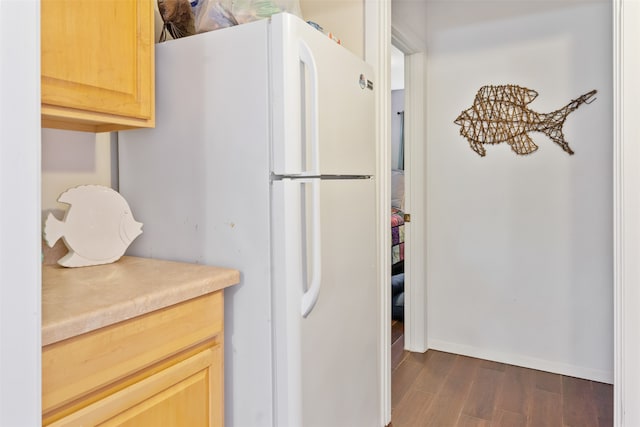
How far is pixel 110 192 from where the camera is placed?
143 cm

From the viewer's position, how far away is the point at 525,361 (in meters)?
2.79

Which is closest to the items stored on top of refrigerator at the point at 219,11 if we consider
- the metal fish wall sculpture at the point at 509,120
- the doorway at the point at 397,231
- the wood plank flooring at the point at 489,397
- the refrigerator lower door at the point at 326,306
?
the refrigerator lower door at the point at 326,306

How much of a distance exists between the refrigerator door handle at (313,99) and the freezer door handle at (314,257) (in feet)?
0.19

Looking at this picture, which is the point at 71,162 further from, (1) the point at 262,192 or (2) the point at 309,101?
(2) the point at 309,101

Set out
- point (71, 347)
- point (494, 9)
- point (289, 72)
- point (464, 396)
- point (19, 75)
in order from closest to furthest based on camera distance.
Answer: point (19, 75) → point (71, 347) → point (289, 72) → point (464, 396) → point (494, 9)

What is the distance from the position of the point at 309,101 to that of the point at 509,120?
1918 mm

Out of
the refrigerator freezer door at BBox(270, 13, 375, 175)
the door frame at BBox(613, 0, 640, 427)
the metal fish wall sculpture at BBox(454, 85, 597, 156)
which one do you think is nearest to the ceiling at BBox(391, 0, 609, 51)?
the metal fish wall sculpture at BBox(454, 85, 597, 156)

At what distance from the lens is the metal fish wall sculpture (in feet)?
8.67

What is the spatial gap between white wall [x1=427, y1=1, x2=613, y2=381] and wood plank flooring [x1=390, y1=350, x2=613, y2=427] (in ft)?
0.57

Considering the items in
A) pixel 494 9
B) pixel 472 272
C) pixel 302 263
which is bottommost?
pixel 472 272

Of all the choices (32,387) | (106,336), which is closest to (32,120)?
(32,387)

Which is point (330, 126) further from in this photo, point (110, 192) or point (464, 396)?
point (464, 396)

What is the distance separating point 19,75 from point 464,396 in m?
2.46

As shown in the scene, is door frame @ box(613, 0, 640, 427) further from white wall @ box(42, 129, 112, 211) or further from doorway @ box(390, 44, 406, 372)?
white wall @ box(42, 129, 112, 211)
